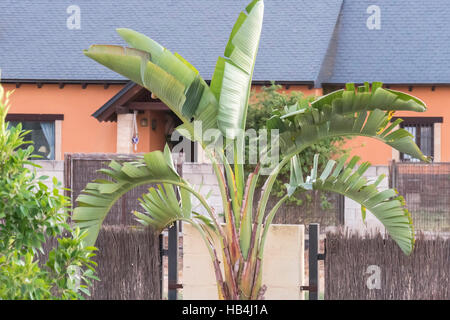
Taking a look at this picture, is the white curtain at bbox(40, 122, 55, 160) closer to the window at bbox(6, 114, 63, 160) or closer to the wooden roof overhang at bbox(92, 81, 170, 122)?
the window at bbox(6, 114, 63, 160)

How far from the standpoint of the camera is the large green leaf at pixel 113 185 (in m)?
8.00

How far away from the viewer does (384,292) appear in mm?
8680

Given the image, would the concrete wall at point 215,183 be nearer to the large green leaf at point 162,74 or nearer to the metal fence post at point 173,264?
the metal fence post at point 173,264

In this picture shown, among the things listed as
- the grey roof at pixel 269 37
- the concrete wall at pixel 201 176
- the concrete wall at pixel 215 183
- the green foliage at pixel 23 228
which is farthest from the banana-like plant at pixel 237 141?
Result: the grey roof at pixel 269 37

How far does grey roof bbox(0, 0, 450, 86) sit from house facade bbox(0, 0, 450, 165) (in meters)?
0.03

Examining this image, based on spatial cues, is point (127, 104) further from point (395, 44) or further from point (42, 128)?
point (395, 44)

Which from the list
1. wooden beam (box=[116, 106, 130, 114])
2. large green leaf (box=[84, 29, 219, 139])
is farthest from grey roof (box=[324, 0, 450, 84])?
large green leaf (box=[84, 29, 219, 139])

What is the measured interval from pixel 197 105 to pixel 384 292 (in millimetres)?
3014

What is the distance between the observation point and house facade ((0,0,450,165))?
23.0 meters

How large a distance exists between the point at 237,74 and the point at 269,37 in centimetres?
1645

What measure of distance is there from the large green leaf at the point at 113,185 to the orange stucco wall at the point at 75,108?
609 inches

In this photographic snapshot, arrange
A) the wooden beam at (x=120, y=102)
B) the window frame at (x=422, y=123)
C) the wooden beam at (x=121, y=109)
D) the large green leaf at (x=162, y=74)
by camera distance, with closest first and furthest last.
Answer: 1. the large green leaf at (x=162, y=74)
2. the wooden beam at (x=120, y=102)
3. the wooden beam at (x=121, y=109)
4. the window frame at (x=422, y=123)
